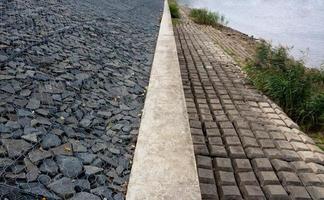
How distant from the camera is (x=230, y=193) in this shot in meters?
3.04

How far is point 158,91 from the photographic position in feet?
14.6

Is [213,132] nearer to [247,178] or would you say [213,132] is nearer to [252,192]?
[247,178]

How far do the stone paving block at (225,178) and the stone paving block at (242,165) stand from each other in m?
0.10

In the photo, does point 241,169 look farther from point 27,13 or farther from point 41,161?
point 27,13

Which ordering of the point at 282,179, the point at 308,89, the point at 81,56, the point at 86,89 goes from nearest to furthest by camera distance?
the point at 282,179 < the point at 86,89 < the point at 81,56 < the point at 308,89

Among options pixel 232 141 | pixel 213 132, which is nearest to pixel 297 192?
pixel 232 141

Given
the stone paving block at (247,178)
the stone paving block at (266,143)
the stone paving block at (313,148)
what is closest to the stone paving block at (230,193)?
the stone paving block at (247,178)

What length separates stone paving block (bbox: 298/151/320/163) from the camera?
372 cm

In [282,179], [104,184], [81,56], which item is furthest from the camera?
[81,56]

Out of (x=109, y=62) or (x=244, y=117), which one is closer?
(x=244, y=117)

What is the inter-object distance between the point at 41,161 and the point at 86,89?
1.56 m

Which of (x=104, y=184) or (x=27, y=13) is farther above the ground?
(x=27, y=13)

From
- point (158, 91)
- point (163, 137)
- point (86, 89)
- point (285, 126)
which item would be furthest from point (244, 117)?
point (86, 89)

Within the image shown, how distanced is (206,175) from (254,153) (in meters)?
0.64
